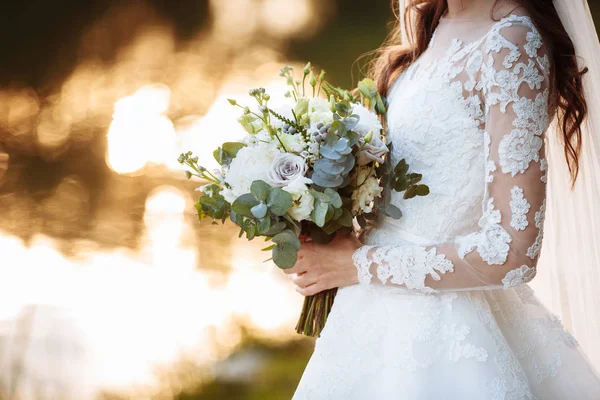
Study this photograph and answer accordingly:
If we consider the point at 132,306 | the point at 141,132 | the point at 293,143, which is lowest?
the point at 132,306

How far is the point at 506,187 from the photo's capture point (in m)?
1.46

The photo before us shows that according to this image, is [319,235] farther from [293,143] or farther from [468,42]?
[468,42]

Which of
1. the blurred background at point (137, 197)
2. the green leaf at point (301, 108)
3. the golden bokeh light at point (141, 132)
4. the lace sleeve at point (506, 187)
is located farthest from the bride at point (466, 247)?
the golden bokeh light at point (141, 132)

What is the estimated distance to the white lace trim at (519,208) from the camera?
1.45 m

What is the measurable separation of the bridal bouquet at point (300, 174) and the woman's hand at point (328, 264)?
0.05m

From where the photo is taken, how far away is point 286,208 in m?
1.40

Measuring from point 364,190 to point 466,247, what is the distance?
0.28 m

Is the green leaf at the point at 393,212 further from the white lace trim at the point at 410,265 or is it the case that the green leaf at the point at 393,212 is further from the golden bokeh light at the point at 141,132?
the golden bokeh light at the point at 141,132

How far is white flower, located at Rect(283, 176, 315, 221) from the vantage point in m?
1.41

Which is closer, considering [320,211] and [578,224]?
[320,211]

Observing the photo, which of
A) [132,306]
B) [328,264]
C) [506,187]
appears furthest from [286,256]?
[132,306]

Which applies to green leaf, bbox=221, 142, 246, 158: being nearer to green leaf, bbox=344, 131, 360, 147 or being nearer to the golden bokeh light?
green leaf, bbox=344, 131, 360, 147

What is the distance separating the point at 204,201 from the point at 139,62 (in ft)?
9.69

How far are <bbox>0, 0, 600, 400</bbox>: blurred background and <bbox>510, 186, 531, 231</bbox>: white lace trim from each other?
→ 293 centimetres
